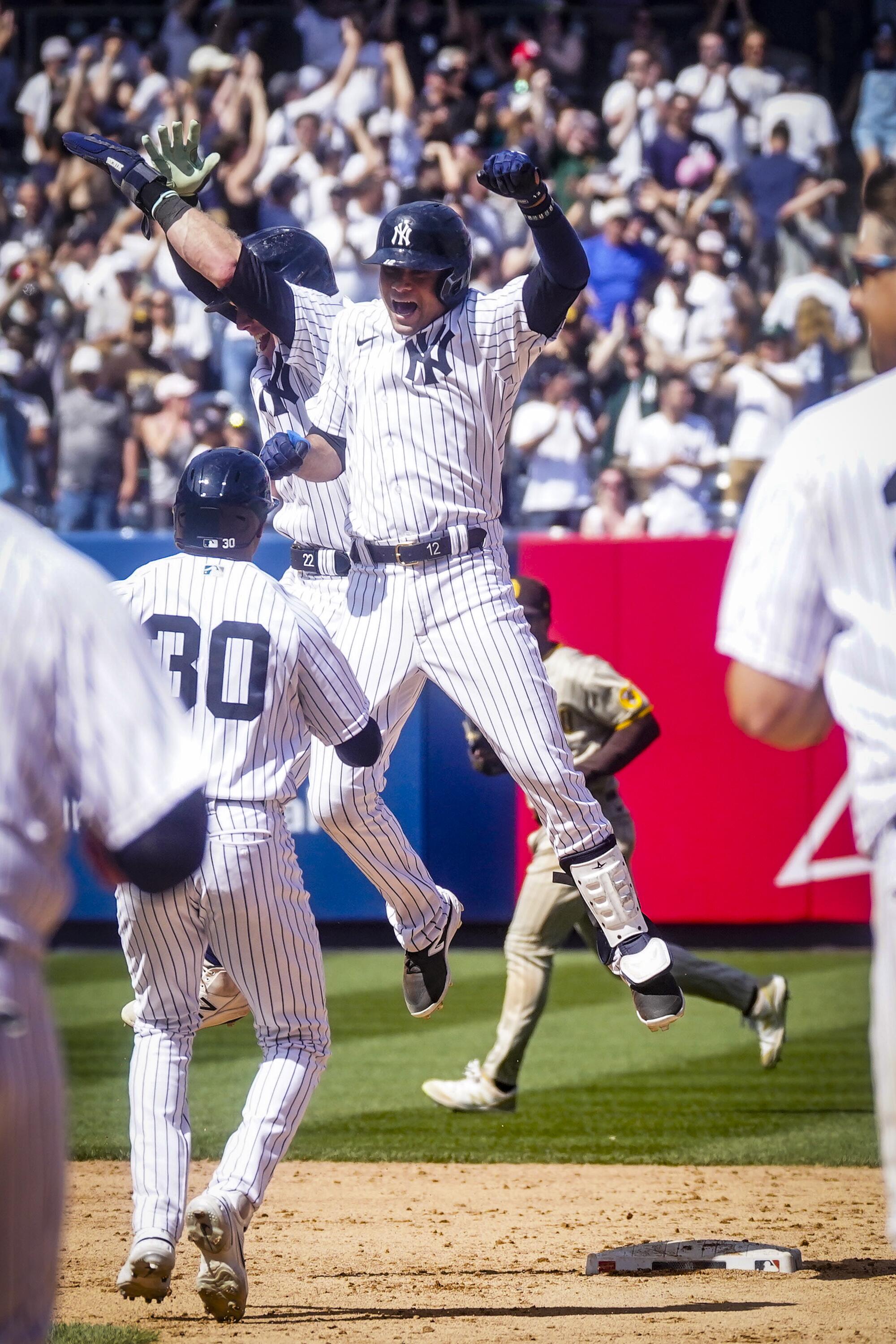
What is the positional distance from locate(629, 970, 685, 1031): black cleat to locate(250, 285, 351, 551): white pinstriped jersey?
1.79 meters

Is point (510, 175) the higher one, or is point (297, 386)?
point (510, 175)

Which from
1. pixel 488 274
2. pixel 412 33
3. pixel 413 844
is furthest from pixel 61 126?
pixel 413 844

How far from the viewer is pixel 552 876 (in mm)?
7301

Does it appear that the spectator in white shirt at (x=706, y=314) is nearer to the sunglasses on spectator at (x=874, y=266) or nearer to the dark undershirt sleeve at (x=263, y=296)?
the dark undershirt sleeve at (x=263, y=296)

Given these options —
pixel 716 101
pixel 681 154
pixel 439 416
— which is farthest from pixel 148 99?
pixel 439 416

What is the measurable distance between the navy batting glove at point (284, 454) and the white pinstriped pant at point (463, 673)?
0.47 metres

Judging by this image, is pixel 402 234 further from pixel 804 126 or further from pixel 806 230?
pixel 804 126

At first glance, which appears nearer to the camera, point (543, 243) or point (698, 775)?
point (543, 243)

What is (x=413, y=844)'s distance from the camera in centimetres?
1177

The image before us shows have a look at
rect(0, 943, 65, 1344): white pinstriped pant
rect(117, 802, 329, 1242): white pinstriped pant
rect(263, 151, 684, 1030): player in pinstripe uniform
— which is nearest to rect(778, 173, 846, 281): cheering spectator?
rect(263, 151, 684, 1030): player in pinstripe uniform

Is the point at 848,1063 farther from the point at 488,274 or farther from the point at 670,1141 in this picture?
the point at 488,274

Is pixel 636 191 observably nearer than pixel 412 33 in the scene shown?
Yes

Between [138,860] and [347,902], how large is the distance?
9698 millimetres

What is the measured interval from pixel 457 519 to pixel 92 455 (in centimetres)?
817
